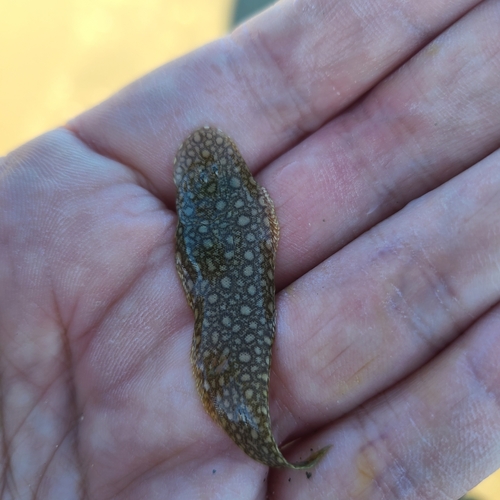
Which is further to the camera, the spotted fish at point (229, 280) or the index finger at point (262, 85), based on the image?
the index finger at point (262, 85)

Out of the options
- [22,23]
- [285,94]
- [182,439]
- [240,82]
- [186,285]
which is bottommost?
[182,439]

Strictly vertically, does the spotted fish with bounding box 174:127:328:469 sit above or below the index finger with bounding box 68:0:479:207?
below

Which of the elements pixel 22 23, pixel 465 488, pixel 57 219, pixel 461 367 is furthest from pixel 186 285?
pixel 22 23

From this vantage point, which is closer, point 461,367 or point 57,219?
point 461,367

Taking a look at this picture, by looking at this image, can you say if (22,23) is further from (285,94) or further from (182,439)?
(182,439)

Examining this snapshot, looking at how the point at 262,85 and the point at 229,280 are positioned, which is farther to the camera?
the point at 262,85

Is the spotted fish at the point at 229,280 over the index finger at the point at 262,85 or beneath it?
beneath

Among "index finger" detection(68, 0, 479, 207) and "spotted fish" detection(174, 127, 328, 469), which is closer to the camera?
"spotted fish" detection(174, 127, 328, 469)

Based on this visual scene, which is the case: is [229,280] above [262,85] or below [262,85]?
below
